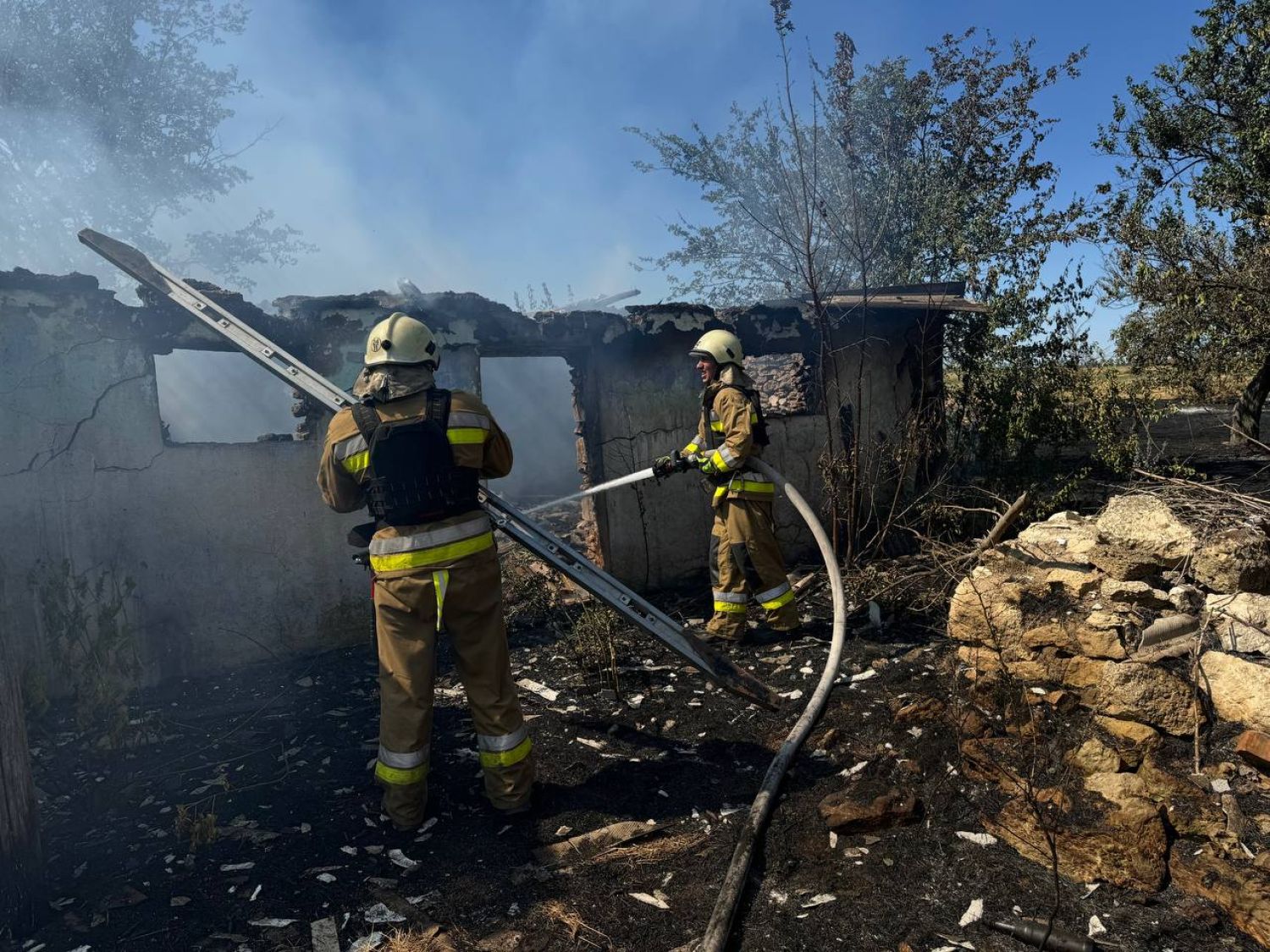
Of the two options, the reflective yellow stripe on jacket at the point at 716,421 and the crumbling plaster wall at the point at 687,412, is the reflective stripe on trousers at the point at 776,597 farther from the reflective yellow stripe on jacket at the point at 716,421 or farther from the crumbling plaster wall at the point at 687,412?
the crumbling plaster wall at the point at 687,412

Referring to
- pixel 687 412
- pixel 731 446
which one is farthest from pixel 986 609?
pixel 687 412

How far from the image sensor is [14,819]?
2.67 meters

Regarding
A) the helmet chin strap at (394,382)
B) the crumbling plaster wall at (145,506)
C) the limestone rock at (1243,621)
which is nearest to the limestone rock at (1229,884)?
the limestone rock at (1243,621)

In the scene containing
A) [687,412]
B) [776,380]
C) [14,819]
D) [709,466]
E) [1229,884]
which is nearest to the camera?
[1229,884]

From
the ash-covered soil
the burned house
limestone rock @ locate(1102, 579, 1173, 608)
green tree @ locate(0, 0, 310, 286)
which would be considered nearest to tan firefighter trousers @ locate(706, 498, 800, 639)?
the ash-covered soil

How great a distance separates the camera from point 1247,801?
2.75m

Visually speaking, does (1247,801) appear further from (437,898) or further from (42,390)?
(42,390)

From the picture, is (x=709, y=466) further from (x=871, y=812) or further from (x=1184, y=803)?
(x=1184, y=803)

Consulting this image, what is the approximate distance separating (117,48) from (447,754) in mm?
19119

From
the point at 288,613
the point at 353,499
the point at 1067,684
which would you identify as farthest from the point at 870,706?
the point at 288,613

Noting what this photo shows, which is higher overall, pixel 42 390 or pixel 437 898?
pixel 42 390

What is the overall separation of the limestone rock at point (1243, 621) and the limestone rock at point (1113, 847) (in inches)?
38.3

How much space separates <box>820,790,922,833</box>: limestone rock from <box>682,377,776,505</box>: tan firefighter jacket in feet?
8.35

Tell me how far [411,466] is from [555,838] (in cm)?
167
